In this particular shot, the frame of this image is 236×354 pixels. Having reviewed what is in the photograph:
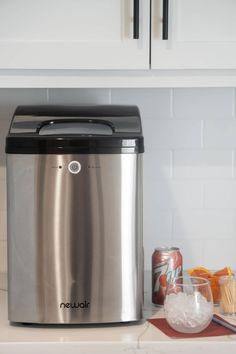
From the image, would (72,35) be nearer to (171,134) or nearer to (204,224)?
(171,134)

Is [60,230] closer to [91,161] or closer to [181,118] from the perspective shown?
[91,161]

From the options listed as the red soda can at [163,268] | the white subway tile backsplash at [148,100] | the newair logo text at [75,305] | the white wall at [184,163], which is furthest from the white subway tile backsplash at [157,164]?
the newair logo text at [75,305]

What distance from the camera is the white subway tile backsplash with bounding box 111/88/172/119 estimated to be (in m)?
2.33

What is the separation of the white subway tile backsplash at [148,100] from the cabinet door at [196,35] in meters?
0.35

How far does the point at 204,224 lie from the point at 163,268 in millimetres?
362

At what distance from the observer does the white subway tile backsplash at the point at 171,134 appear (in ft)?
7.67

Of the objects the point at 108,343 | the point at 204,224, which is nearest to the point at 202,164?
the point at 204,224

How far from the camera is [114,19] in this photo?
1.96 m

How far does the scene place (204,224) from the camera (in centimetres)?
237

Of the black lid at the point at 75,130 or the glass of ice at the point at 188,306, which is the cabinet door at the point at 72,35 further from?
the glass of ice at the point at 188,306

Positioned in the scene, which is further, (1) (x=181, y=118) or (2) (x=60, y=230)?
(1) (x=181, y=118)

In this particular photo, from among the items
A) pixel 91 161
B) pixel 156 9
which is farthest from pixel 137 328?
pixel 156 9

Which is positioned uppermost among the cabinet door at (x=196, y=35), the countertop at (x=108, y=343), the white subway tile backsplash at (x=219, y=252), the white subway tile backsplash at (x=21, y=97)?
the cabinet door at (x=196, y=35)

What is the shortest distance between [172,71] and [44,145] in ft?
1.35
